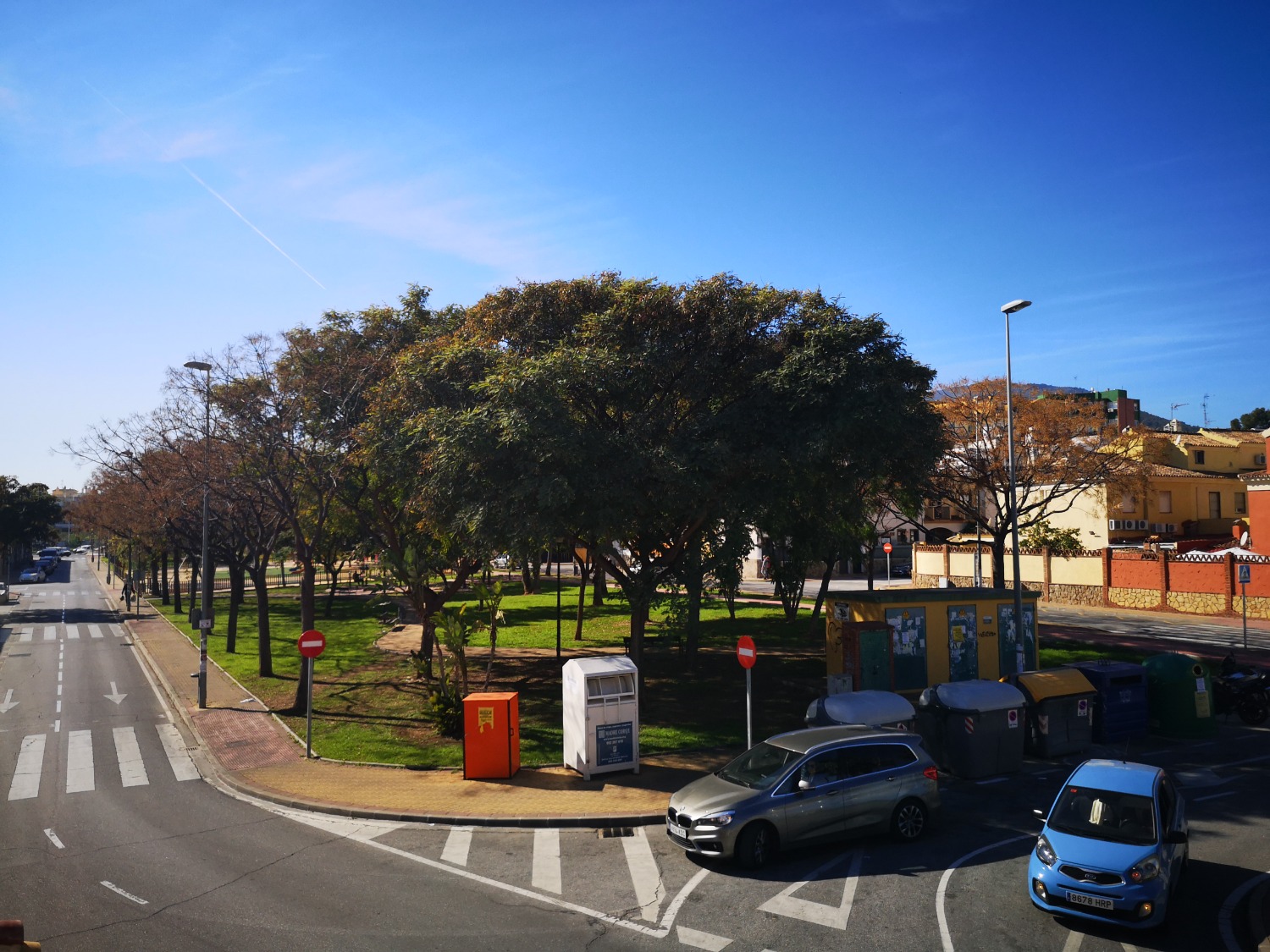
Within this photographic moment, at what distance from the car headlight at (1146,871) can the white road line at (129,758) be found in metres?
15.4

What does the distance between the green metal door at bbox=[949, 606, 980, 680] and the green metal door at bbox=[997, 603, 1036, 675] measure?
3.43ft

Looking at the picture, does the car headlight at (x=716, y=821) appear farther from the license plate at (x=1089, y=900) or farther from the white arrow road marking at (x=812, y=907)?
the license plate at (x=1089, y=900)

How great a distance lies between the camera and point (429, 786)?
1448 cm

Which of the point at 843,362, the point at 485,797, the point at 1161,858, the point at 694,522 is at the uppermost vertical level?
the point at 843,362

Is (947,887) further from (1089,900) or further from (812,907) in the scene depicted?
(812,907)

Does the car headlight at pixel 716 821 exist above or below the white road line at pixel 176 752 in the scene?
above

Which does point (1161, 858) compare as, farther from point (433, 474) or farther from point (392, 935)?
point (433, 474)

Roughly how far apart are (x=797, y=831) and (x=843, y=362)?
984cm

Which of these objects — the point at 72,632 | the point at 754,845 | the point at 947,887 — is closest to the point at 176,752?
the point at 754,845

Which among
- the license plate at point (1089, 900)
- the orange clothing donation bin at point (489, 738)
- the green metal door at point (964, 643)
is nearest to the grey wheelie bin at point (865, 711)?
the license plate at point (1089, 900)

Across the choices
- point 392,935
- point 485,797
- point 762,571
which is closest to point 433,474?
point 485,797

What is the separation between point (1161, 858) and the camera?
28.8 ft

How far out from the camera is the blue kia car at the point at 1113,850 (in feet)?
28.0

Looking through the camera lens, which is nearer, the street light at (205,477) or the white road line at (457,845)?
the white road line at (457,845)
